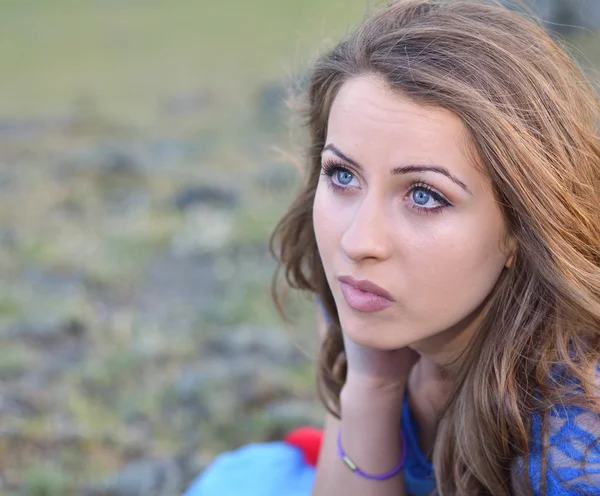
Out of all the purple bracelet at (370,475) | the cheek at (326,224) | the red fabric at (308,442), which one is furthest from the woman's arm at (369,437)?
the red fabric at (308,442)

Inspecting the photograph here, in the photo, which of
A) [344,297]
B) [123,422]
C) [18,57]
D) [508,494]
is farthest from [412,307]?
[18,57]

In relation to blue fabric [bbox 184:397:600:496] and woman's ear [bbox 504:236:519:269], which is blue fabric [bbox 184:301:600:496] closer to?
blue fabric [bbox 184:397:600:496]

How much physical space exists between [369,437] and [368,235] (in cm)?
72

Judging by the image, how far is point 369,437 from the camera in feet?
7.46

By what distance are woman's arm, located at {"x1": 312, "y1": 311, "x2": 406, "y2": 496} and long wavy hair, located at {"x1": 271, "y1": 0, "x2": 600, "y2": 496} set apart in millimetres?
171

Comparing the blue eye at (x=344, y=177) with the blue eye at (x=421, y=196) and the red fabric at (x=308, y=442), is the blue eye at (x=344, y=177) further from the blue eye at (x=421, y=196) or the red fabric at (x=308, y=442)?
the red fabric at (x=308, y=442)

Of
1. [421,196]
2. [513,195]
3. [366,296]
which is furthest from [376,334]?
[513,195]

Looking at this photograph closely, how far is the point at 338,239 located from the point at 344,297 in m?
0.14

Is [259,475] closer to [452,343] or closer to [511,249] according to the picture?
[452,343]

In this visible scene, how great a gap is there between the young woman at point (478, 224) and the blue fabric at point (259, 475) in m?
1.00

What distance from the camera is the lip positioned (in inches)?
73.9

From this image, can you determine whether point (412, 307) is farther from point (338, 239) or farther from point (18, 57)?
point (18, 57)

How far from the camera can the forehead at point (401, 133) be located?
1.81m

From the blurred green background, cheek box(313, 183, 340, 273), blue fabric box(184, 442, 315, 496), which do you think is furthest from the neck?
blue fabric box(184, 442, 315, 496)
